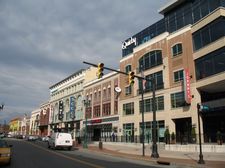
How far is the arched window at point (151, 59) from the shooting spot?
46.0m

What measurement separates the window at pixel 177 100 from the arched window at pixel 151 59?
6473mm

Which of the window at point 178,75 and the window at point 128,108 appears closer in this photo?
the window at point 178,75

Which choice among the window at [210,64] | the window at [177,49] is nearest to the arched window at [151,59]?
the window at [177,49]

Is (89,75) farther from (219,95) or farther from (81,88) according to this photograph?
(219,95)

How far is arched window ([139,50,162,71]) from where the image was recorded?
46.0 metres

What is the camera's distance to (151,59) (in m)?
47.8

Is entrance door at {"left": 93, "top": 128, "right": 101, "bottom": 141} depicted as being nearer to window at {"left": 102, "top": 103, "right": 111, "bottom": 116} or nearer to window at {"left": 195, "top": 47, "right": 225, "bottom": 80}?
window at {"left": 102, "top": 103, "right": 111, "bottom": 116}

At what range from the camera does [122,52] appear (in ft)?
197

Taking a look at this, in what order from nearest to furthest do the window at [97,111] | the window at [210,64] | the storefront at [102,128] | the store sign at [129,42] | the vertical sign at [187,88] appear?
the window at [210,64] < the vertical sign at [187,88] < the storefront at [102,128] < the store sign at [129,42] < the window at [97,111]

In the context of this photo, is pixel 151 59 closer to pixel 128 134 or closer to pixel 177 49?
pixel 177 49

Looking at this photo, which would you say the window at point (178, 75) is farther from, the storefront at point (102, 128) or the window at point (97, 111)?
the window at point (97, 111)

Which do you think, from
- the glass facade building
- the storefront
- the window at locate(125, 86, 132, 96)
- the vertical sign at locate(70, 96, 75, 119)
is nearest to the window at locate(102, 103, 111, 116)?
the storefront

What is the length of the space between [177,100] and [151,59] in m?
9.55

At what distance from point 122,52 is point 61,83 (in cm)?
3885
